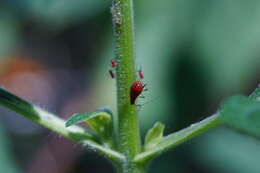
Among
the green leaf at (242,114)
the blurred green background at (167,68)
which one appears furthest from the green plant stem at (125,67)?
the blurred green background at (167,68)

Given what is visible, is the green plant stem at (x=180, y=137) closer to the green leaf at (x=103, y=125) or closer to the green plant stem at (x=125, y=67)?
the green plant stem at (x=125, y=67)

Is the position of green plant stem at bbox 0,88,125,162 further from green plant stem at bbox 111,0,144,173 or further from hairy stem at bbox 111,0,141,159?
hairy stem at bbox 111,0,141,159

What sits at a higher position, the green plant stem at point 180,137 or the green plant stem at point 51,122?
the green plant stem at point 51,122

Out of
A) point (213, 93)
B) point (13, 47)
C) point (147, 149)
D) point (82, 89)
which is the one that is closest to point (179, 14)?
point (213, 93)

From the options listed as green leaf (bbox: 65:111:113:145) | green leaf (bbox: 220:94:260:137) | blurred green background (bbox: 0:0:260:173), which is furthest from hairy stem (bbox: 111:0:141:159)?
blurred green background (bbox: 0:0:260:173)

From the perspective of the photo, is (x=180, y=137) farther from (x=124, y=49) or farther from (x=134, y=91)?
(x=124, y=49)

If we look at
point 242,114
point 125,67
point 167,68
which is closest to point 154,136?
point 125,67

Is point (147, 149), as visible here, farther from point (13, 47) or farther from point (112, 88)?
point (13, 47)
